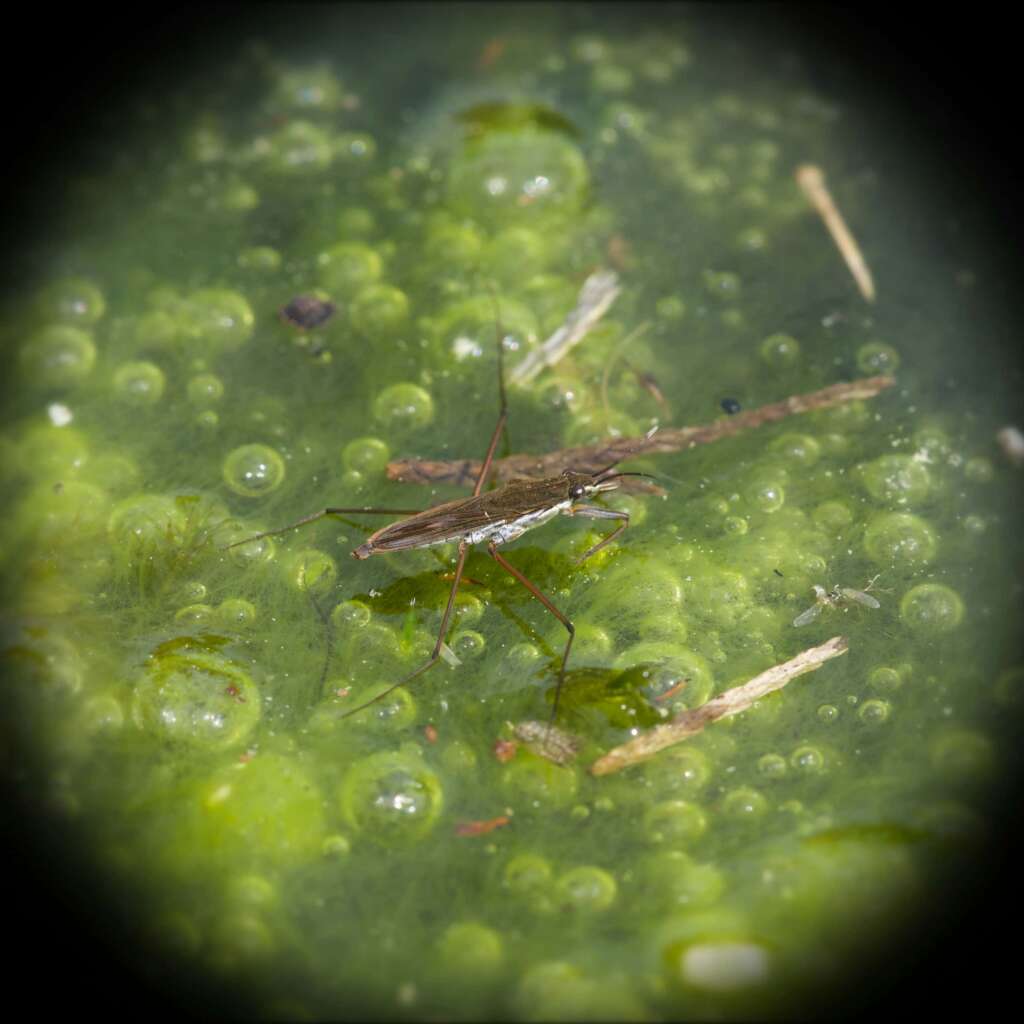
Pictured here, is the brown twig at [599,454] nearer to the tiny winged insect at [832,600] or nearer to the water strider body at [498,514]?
the water strider body at [498,514]

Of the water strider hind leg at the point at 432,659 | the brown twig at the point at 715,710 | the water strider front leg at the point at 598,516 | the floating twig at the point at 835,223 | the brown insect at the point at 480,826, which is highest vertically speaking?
the floating twig at the point at 835,223

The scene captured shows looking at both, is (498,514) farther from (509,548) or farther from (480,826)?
(480,826)

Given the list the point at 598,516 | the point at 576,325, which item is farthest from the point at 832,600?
the point at 576,325

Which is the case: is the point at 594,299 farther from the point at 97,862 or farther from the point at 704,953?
the point at 97,862

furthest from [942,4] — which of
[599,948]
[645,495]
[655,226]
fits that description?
Result: [599,948]

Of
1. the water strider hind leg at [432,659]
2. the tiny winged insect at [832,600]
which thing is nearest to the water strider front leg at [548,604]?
the water strider hind leg at [432,659]

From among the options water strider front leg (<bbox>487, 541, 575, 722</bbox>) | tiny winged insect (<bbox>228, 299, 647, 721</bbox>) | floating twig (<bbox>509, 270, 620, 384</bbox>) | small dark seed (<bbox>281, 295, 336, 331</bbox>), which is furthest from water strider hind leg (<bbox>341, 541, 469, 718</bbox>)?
small dark seed (<bbox>281, 295, 336, 331</bbox>)
